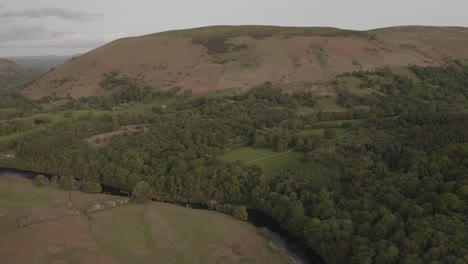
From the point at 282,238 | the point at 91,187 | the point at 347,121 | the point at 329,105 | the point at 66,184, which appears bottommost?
the point at 282,238

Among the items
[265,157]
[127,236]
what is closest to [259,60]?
[265,157]

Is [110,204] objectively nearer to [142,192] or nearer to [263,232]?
[142,192]

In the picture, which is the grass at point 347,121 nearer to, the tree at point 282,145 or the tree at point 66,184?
the tree at point 282,145

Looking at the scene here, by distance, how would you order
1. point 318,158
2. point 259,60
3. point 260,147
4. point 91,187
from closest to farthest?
1. point 318,158
2. point 91,187
3. point 260,147
4. point 259,60

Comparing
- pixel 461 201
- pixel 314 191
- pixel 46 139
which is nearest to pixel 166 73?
pixel 46 139

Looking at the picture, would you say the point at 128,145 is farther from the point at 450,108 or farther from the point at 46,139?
the point at 450,108
